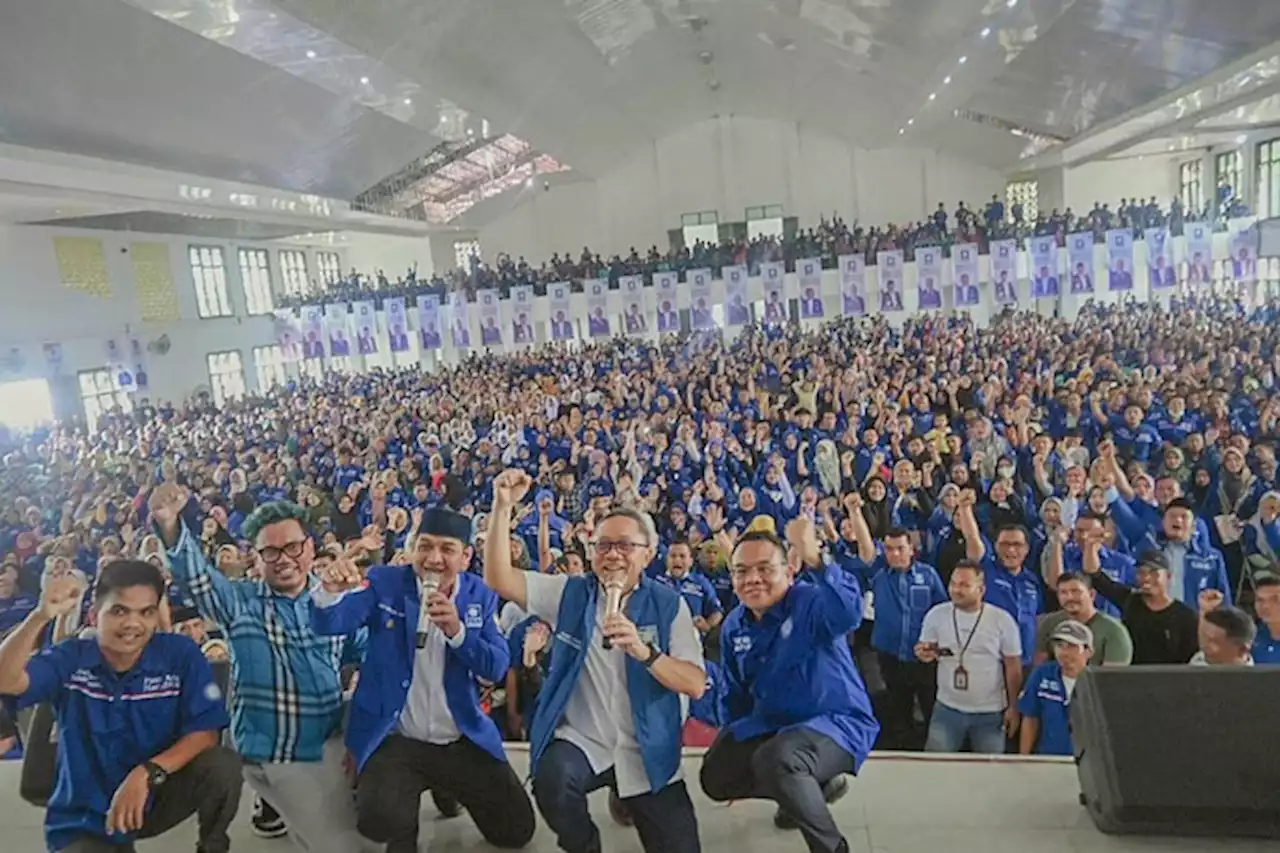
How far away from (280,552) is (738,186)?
15114 millimetres

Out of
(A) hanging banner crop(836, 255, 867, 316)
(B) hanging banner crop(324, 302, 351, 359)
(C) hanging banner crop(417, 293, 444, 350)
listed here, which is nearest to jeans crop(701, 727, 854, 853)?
(B) hanging banner crop(324, 302, 351, 359)

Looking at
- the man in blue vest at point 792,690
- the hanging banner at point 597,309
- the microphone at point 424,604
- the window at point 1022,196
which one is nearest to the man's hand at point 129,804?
the microphone at point 424,604

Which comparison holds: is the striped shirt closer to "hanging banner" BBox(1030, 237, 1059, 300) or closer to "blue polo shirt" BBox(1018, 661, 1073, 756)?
"blue polo shirt" BBox(1018, 661, 1073, 756)

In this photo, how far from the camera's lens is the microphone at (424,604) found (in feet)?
6.99

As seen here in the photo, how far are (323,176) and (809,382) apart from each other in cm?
745

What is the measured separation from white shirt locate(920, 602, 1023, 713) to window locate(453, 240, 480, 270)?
7.90m

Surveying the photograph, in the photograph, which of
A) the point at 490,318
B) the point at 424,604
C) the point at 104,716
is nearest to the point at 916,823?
the point at 424,604

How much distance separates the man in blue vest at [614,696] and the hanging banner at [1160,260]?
34.3 ft

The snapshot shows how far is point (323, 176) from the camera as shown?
1245cm

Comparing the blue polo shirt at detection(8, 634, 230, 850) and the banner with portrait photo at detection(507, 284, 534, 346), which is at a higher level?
the banner with portrait photo at detection(507, 284, 534, 346)

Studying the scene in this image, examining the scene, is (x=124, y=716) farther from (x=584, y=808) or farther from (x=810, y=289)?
(x=810, y=289)

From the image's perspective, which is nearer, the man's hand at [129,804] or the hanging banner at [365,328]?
the man's hand at [129,804]

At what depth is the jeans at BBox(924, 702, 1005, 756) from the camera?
2963 mm

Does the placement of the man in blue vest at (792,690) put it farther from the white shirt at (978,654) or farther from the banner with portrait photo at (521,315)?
the banner with portrait photo at (521,315)
